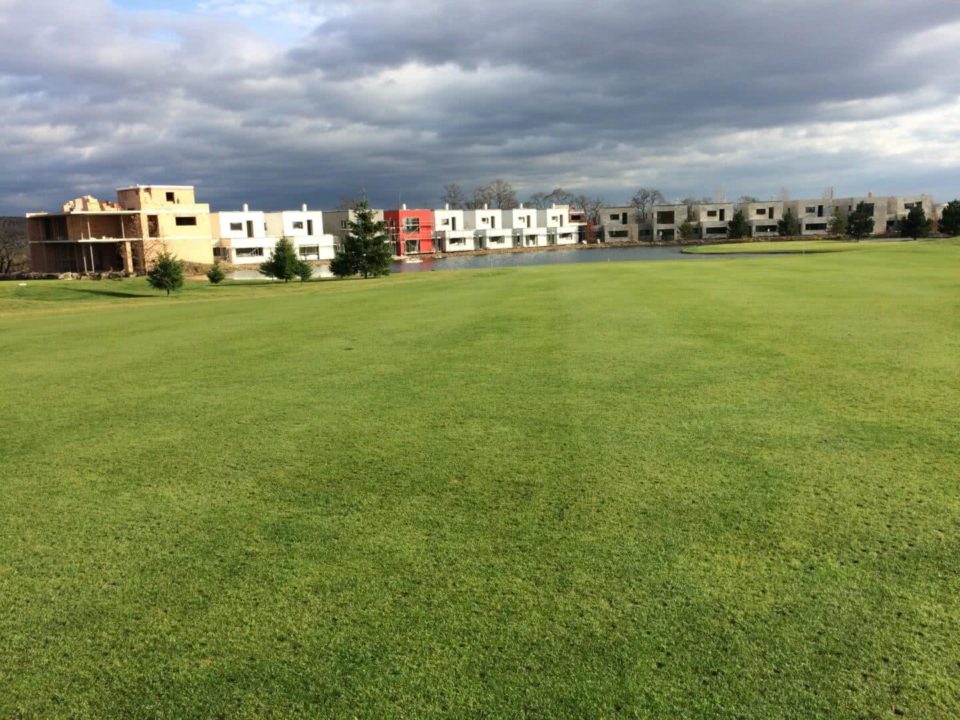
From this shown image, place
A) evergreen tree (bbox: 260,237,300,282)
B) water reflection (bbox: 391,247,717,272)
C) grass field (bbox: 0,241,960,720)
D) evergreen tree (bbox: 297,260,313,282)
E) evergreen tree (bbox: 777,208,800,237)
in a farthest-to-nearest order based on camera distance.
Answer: evergreen tree (bbox: 777,208,800,237), water reflection (bbox: 391,247,717,272), evergreen tree (bbox: 297,260,313,282), evergreen tree (bbox: 260,237,300,282), grass field (bbox: 0,241,960,720)

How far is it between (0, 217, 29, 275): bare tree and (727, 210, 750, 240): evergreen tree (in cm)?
11879

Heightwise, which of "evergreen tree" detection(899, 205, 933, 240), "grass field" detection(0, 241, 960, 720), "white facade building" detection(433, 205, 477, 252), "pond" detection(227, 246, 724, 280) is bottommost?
"grass field" detection(0, 241, 960, 720)

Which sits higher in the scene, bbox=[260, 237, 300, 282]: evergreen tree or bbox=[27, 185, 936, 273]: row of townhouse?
bbox=[27, 185, 936, 273]: row of townhouse

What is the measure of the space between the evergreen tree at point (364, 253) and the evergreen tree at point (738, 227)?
98.2 meters

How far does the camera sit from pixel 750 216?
502 feet

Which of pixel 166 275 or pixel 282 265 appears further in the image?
pixel 282 265

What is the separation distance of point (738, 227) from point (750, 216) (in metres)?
14.0

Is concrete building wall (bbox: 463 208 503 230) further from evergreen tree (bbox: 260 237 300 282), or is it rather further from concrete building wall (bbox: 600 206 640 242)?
evergreen tree (bbox: 260 237 300 282)

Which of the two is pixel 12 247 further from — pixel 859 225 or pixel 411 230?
pixel 859 225

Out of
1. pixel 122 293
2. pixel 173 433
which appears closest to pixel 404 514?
pixel 173 433

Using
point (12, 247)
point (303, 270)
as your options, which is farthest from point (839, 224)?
point (12, 247)

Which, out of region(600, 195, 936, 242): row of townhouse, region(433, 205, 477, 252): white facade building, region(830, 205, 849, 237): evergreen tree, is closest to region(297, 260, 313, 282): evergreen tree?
region(433, 205, 477, 252): white facade building

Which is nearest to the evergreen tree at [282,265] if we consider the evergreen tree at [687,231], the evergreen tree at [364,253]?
the evergreen tree at [364,253]

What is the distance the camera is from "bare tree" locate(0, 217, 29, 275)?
98938mm
